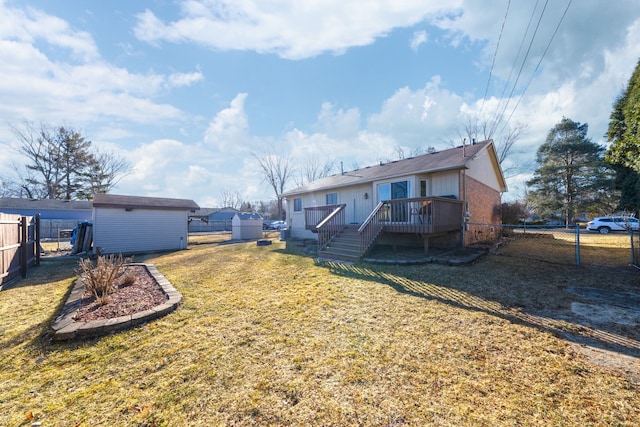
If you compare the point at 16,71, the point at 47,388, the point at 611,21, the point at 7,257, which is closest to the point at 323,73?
the point at 611,21

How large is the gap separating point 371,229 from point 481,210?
6.29 meters

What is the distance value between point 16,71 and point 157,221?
26.1ft

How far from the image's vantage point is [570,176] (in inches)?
950

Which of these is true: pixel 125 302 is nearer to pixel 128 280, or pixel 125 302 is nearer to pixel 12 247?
pixel 128 280

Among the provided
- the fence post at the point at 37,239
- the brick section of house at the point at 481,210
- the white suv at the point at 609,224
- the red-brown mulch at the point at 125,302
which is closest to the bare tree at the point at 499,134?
the white suv at the point at 609,224

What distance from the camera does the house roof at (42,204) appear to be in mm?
25634

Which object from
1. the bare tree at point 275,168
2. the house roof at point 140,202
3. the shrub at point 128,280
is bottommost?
the shrub at point 128,280

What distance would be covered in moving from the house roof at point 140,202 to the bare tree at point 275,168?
70.7 ft

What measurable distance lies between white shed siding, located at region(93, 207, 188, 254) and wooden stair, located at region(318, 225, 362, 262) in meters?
9.06

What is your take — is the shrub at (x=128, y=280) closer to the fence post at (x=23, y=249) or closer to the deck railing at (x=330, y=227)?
the fence post at (x=23, y=249)

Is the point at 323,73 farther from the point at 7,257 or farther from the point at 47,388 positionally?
the point at 47,388

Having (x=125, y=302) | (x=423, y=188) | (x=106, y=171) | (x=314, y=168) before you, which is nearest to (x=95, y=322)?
(x=125, y=302)

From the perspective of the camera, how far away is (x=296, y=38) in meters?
9.59

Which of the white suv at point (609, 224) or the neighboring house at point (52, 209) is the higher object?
the neighboring house at point (52, 209)
